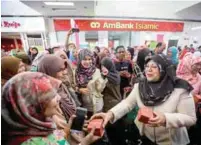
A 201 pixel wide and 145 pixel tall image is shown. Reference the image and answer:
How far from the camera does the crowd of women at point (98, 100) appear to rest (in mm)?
750

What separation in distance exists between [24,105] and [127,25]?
7011 millimetres

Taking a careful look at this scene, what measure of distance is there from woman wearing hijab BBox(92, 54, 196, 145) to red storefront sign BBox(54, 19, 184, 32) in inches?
230

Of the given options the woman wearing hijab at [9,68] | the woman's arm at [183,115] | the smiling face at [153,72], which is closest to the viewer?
the woman's arm at [183,115]

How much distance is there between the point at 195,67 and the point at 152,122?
1462 millimetres

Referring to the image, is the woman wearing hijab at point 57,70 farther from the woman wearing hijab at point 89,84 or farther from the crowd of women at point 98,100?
the woman wearing hijab at point 89,84

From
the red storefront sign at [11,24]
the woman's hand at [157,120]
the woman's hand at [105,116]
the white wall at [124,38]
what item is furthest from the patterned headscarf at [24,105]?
the white wall at [124,38]

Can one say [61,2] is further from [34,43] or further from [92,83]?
[92,83]

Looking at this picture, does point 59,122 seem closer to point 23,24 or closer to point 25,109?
point 25,109

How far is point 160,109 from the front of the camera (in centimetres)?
136

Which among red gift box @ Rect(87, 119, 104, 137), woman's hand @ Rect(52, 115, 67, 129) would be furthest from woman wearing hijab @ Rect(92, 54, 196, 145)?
woman's hand @ Rect(52, 115, 67, 129)

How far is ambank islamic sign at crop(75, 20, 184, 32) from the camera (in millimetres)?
7102

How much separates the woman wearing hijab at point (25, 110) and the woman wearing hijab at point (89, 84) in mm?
1263

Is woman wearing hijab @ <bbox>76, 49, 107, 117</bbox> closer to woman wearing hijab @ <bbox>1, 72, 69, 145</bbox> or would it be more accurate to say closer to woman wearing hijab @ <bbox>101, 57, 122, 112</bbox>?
woman wearing hijab @ <bbox>101, 57, 122, 112</bbox>

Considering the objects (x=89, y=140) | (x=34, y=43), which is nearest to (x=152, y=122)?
(x=89, y=140)
